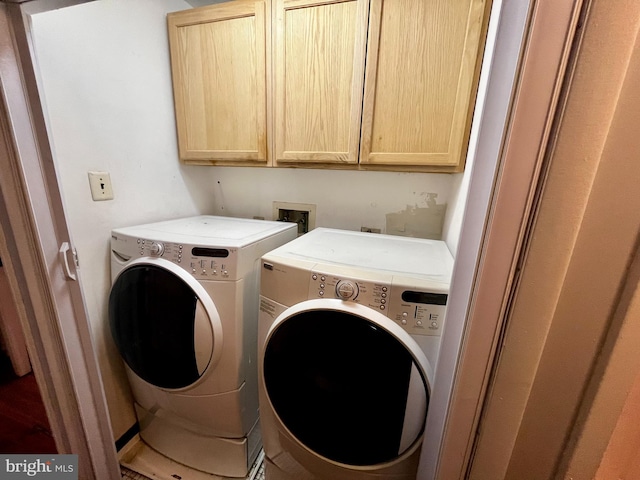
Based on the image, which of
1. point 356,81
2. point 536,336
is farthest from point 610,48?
point 356,81

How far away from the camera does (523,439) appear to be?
1.37 ft

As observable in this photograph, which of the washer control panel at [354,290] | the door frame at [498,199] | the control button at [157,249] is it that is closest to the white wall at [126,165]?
the control button at [157,249]

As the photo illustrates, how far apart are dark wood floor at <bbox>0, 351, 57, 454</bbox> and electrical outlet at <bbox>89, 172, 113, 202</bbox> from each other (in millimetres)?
1286

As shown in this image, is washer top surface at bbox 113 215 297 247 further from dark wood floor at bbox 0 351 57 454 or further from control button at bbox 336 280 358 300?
dark wood floor at bbox 0 351 57 454

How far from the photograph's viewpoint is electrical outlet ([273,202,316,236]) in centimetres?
147

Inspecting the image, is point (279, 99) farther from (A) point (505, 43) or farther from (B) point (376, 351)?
(B) point (376, 351)

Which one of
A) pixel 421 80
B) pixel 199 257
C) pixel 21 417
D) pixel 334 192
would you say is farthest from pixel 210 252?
pixel 21 417

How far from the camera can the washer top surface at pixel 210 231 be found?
947 millimetres

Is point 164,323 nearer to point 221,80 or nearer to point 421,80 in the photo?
point 221,80

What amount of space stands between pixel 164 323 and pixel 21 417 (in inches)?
51.2

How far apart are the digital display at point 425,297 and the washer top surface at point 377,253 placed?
0.07m

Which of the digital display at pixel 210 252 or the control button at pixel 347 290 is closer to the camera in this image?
the control button at pixel 347 290

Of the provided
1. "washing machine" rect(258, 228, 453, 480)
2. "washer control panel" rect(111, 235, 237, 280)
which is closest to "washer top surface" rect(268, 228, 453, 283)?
"washing machine" rect(258, 228, 453, 480)

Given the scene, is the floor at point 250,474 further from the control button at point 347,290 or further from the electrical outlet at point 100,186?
the electrical outlet at point 100,186
